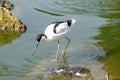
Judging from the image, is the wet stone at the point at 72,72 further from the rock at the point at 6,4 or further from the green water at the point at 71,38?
the rock at the point at 6,4

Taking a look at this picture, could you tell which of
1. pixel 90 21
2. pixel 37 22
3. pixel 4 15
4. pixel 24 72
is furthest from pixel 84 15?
pixel 24 72

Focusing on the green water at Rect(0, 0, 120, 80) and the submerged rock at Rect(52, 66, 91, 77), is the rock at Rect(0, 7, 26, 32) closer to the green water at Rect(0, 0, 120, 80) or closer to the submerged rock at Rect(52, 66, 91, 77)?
the green water at Rect(0, 0, 120, 80)

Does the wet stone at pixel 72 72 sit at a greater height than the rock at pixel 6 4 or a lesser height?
lesser

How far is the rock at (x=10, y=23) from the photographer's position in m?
15.0

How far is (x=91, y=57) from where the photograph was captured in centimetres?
1235

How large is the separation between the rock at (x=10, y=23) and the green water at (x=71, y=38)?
0.99 feet

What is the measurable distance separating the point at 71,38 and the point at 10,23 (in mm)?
2479

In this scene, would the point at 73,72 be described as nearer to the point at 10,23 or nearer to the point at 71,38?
the point at 71,38

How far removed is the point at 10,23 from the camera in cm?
1514

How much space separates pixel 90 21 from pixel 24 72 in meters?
4.65

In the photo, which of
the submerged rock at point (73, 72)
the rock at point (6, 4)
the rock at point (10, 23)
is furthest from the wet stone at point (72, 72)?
the rock at point (6, 4)

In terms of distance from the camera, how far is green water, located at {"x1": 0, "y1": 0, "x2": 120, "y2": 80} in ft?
38.0

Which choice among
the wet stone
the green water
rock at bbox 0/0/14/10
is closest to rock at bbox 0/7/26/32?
the green water

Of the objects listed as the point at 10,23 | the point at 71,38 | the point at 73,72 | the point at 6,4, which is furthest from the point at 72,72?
the point at 6,4
